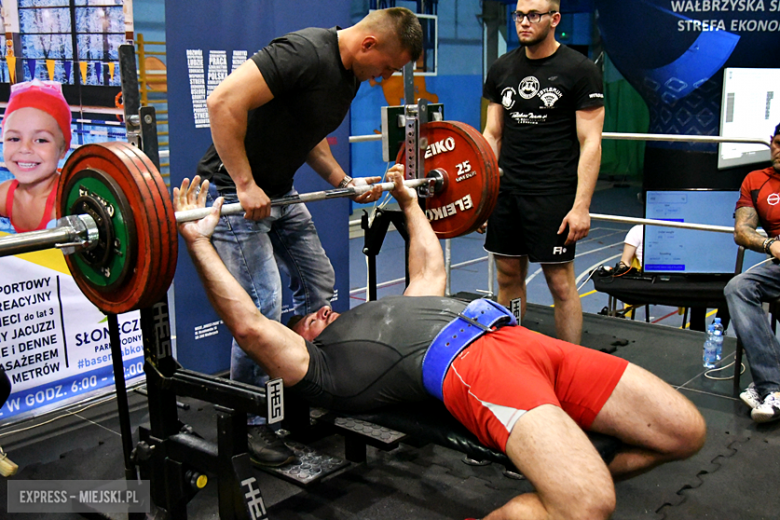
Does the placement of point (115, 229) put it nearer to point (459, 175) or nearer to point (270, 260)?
point (270, 260)

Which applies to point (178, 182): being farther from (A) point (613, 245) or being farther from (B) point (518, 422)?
(A) point (613, 245)

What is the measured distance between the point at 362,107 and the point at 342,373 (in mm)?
5089

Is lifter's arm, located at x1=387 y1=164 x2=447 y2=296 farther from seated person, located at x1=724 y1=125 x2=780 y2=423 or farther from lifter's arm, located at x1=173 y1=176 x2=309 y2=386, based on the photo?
seated person, located at x1=724 y1=125 x2=780 y2=423

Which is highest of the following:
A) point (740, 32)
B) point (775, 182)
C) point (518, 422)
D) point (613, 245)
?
point (740, 32)

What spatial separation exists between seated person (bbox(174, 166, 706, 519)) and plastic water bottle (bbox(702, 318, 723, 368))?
1.43 metres

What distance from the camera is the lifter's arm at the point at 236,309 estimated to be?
1714 mm

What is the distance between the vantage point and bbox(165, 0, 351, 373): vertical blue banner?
8.87ft

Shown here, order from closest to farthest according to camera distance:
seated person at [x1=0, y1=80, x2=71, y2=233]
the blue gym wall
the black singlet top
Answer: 1. the black singlet top
2. seated person at [x1=0, y1=80, x2=71, y2=233]
3. the blue gym wall

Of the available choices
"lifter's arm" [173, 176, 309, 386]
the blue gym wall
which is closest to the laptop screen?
"lifter's arm" [173, 176, 309, 386]

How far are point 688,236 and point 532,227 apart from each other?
1.17 metres

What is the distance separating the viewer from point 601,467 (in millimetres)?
1543

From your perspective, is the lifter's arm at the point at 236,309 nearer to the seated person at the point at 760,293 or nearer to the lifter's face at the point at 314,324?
the lifter's face at the point at 314,324

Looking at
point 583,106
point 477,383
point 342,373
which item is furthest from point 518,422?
point 583,106
